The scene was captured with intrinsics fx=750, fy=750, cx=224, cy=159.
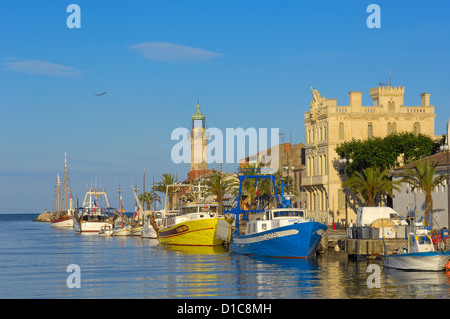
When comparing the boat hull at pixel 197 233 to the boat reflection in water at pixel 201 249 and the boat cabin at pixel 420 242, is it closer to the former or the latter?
the boat reflection in water at pixel 201 249

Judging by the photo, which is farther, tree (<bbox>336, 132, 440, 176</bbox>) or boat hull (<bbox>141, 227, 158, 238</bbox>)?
boat hull (<bbox>141, 227, 158, 238</bbox>)

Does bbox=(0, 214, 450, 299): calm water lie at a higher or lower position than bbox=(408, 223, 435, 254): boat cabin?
lower

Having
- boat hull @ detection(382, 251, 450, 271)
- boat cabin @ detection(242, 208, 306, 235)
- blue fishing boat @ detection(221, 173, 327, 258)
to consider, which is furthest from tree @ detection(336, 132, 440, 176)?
boat hull @ detection(382, 251, 450, 271)

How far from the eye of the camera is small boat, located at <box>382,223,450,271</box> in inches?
A: 1959

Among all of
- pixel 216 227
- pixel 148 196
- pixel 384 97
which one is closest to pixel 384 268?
pixel 216 227

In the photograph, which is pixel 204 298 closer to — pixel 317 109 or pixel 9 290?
pixel 9 290

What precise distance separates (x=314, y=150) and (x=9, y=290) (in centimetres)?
6220

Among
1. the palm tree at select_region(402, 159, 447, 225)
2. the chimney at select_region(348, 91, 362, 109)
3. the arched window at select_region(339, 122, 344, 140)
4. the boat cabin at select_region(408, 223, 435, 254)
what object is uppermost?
the chimney at select_region(348, 91, 362, 109)

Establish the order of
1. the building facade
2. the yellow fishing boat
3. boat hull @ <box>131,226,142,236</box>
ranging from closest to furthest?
the yellow fishing boat, the building facade, boat hull @ <box>131,226,142,236</box>

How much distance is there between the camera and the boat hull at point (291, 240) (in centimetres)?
6223

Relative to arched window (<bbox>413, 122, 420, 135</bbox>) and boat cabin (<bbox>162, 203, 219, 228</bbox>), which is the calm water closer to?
boat cabin (<bbox>162, 203, 219, 228</bbox>)

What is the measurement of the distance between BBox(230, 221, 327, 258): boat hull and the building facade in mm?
30574

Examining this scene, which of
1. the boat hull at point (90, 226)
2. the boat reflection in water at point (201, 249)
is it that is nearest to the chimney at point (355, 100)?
the boat reflection in water at point (201, 249)

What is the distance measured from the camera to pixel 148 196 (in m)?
185
